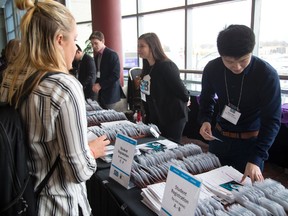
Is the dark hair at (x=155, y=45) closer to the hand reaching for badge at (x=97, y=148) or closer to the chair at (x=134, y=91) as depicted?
the hand reaching for badge at (x=97, y=148)

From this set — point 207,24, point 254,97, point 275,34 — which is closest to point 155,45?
point 254,97

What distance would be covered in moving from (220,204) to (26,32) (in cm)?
82

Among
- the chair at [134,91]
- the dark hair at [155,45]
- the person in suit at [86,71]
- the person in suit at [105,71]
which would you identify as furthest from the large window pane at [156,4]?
the dark hair at [155,45]

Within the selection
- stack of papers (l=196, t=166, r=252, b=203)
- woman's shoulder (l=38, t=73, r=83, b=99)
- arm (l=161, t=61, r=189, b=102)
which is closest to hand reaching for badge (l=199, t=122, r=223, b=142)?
stack of papers (l=196, t=166, r=252, b=203)

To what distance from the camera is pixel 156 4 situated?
541cm

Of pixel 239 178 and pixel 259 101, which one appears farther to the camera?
pixel 259 101

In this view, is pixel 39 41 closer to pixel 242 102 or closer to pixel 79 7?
pixel 242 102

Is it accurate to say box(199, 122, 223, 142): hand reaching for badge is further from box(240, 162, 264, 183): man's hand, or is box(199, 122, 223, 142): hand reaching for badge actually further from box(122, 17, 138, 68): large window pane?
box(122, 17, 138, 68): large window pane

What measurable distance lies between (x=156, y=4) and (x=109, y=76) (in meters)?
2.79

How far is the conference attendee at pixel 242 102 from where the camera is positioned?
1151 millimetres

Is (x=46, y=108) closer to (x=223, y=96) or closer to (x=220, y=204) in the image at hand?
(x=220, y=204)

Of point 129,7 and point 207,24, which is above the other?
point 129,7

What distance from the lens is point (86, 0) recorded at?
25.2 ft

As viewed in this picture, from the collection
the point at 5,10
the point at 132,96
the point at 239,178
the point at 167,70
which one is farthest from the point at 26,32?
the point at 5,10
